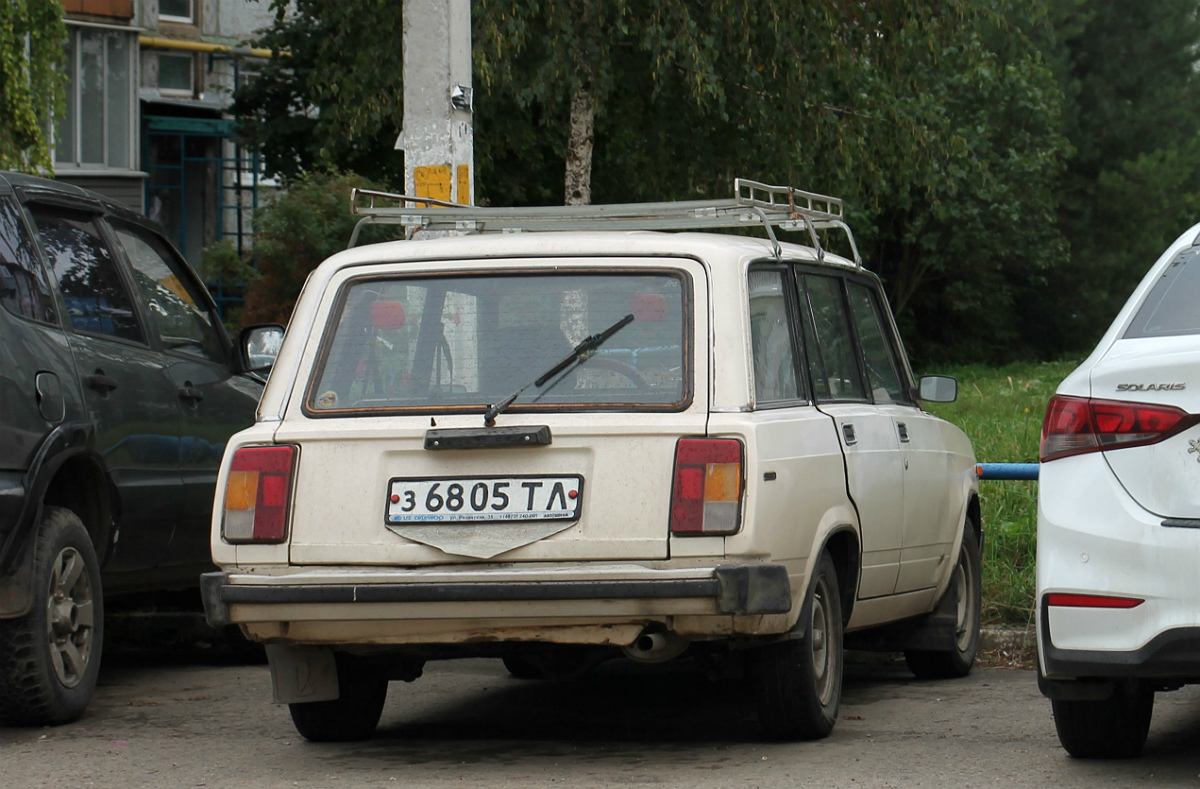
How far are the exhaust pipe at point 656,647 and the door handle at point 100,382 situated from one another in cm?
247

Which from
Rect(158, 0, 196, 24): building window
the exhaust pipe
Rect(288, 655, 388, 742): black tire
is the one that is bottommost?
Rect(288, 655, 388, 742): black tire

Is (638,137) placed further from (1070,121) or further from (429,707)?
(1070,121)

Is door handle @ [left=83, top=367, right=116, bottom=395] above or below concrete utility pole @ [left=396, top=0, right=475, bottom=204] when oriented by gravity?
below

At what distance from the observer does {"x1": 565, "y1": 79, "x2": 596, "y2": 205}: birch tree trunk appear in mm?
18516

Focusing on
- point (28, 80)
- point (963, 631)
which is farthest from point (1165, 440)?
point (28, 80)

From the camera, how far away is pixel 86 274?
739 cm

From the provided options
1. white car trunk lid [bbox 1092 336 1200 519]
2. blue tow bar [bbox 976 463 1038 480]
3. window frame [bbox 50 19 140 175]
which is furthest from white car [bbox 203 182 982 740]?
window frame [bbox 50 19 140 175]

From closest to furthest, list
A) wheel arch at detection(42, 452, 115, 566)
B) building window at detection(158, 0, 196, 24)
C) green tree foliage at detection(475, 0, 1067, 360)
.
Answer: wheel arch at detection(42, 452, 115, 566), green tree foliage at detection(475, 0, 1067, 360), building window at detection(158, 0, 196, 24)

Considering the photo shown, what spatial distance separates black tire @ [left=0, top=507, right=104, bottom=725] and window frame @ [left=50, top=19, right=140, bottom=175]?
86.5ft

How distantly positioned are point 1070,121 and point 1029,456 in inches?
1424

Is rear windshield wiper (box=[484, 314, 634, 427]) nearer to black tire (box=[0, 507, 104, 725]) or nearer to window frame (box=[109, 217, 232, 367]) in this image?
black tire (box=[0, 507, 104, 725])

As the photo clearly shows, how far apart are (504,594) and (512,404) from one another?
60cm

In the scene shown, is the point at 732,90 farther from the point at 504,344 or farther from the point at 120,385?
the point at 504,344

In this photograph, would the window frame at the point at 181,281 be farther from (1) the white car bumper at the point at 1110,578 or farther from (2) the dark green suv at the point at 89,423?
(1) the white car bumper at the point at 1110,578
